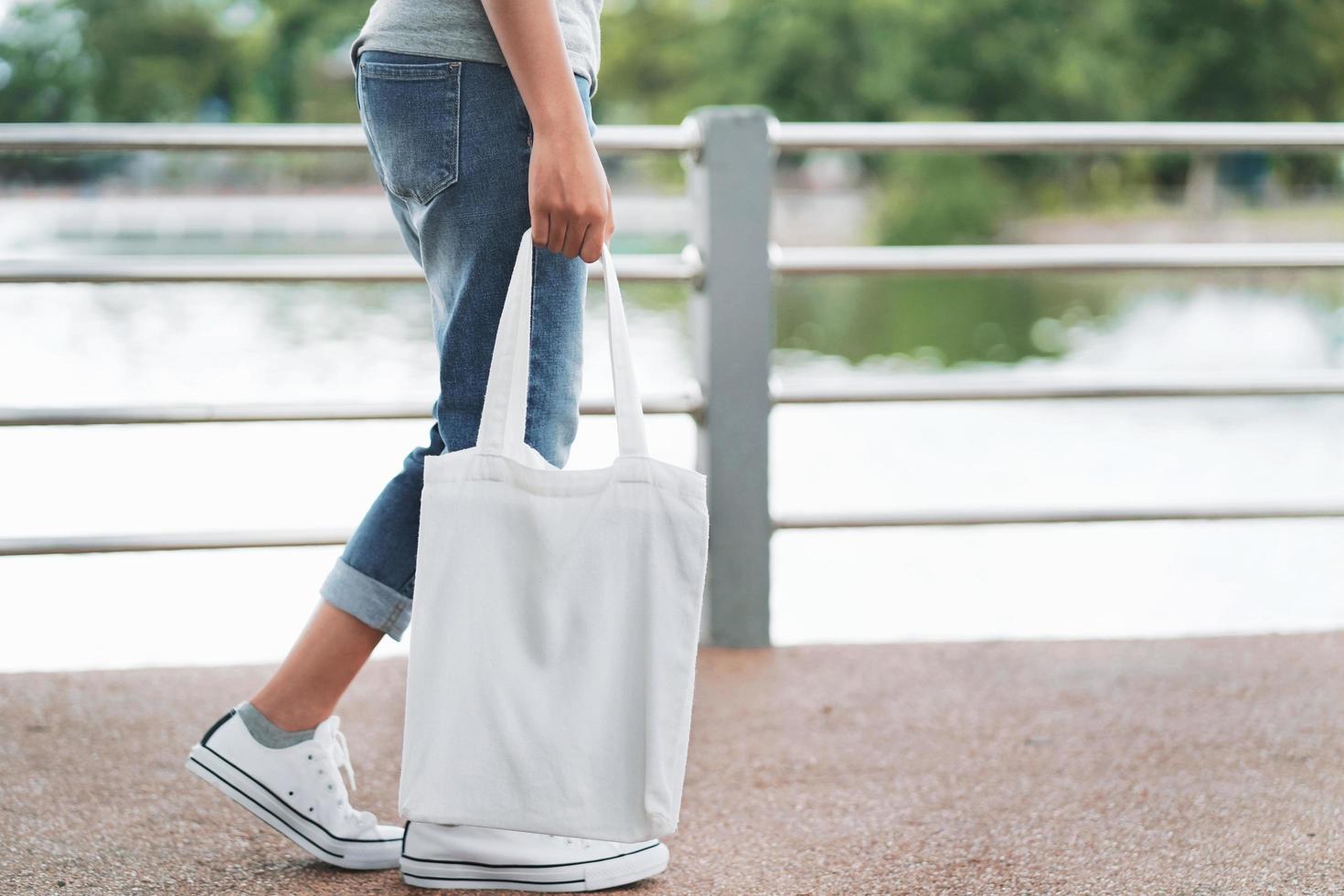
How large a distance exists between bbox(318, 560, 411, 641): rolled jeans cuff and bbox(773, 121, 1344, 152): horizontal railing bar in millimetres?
1289

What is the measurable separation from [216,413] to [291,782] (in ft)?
3.26

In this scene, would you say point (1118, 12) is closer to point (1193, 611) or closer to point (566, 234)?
point (1193, 611)

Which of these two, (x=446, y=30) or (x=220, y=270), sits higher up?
(x=446, y=30)

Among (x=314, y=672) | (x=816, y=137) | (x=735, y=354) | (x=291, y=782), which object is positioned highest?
(x=816, y=137)

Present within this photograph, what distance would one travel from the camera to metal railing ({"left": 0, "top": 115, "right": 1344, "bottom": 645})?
96.7 inches

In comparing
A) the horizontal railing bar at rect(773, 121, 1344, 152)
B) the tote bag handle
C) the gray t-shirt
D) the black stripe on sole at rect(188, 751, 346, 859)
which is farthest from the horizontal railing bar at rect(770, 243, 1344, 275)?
the black stripe on sole at rect(188, 751, 346, 859)

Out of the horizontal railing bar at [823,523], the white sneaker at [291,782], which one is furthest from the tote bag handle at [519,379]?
the horizontal railing bar at [823,523]

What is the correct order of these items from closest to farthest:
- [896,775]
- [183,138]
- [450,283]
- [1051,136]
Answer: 1. [450,283]
2. [896,775]
3. [183,138]
4. [1051,136]

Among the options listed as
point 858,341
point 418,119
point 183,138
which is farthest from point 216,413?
point 858,341

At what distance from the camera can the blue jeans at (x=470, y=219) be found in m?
1.47

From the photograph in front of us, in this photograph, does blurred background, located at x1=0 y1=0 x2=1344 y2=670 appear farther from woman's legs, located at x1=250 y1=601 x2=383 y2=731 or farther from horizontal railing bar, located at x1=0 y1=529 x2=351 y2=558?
woman's legs, located at x1=250 y1=601 x2=383 y2=731

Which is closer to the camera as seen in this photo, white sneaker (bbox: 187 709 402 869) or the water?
white sneaker (bbox: 187 709 402 869)

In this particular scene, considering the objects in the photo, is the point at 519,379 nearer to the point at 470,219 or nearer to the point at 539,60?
the point at 470,219

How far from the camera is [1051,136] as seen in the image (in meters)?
2.72
